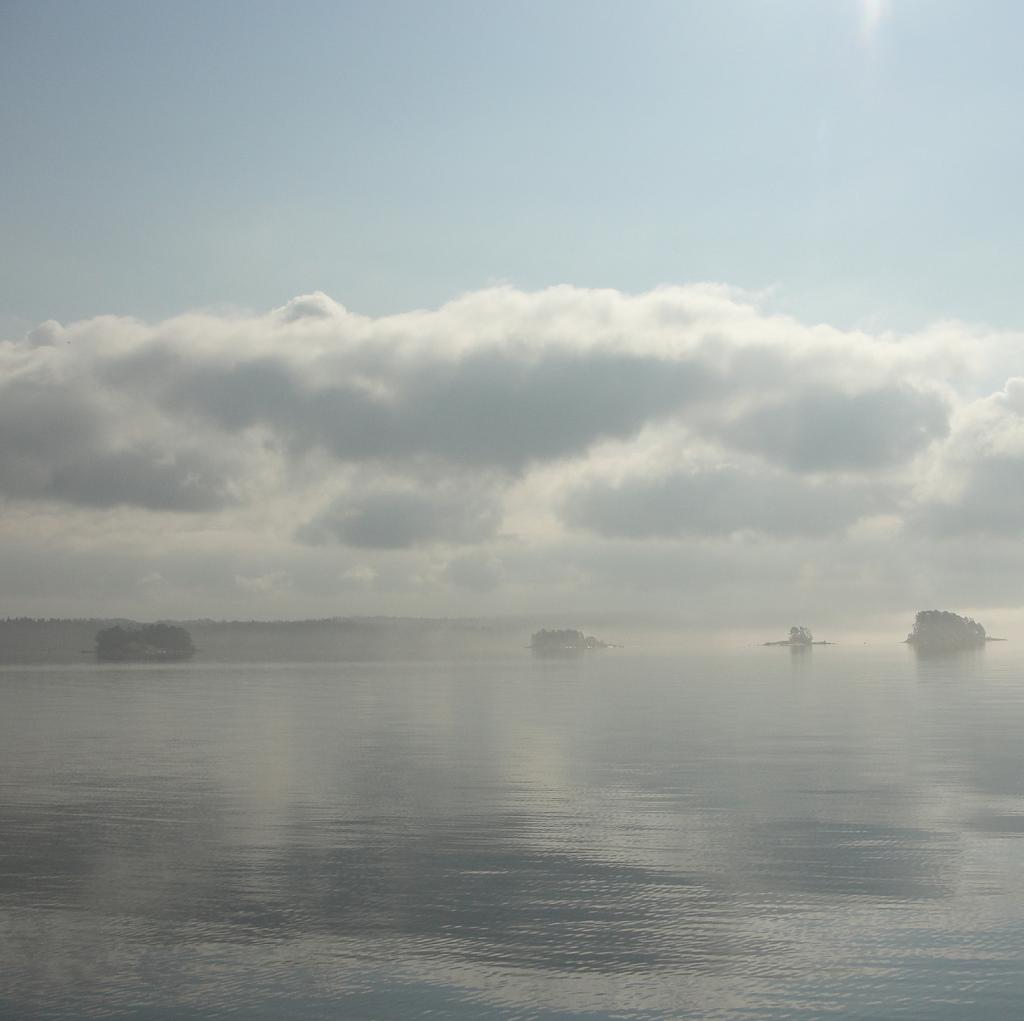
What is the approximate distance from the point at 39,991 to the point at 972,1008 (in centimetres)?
1842

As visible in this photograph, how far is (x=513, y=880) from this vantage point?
29.9 meters

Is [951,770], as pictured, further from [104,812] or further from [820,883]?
[104,812]

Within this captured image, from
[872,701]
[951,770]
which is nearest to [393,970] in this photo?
[951,770]

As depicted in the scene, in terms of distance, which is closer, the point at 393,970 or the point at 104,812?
the point at 393,970

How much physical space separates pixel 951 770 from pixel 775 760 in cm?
944

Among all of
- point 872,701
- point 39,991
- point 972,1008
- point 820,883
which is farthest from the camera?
point 872,701

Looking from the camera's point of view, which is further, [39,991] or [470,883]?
[470,883]

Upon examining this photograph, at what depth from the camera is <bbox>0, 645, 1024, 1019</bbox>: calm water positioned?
21.3 meters

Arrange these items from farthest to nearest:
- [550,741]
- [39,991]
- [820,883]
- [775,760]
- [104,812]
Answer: [550,741] → [775,760] → [104,812] → [820,883] → [39,991]

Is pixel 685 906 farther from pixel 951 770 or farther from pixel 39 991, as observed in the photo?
pixel 951 770

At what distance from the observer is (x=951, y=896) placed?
92.2 feet

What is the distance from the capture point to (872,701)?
117 metres

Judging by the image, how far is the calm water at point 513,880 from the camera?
21.3 metres

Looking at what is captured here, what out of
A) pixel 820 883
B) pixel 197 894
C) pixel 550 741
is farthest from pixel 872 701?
pixel 197 894
